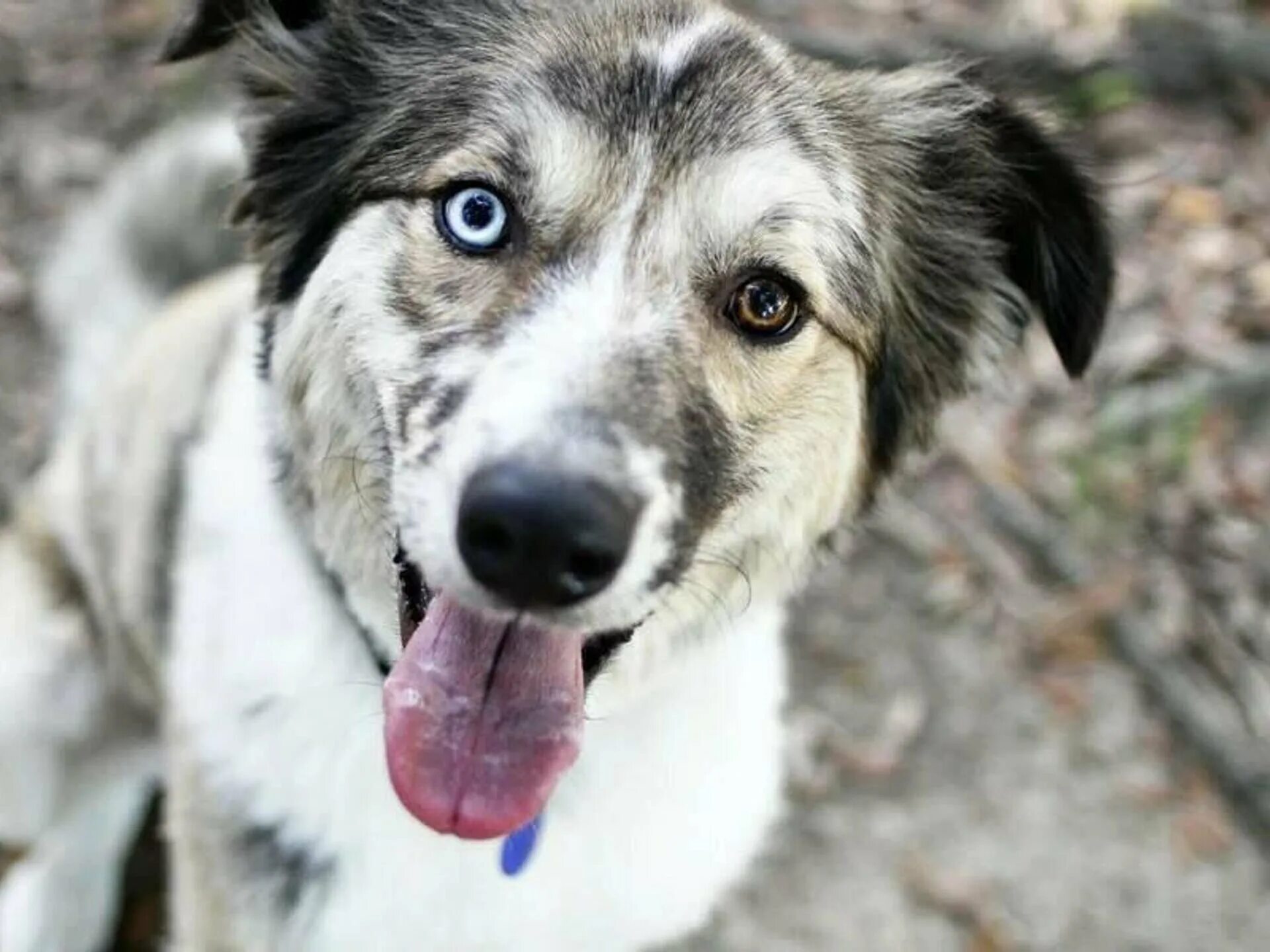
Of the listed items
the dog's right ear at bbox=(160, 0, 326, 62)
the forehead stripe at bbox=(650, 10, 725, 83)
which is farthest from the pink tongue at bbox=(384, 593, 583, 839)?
the dog's right ear at bbox=(160, 0, 326, 62)

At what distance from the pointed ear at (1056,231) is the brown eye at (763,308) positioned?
2.07 feet

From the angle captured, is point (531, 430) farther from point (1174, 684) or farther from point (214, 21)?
point (1174, 684)

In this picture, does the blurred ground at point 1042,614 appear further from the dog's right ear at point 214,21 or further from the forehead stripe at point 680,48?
the dog's right ear at point 214,21

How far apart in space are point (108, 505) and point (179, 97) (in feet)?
7.83

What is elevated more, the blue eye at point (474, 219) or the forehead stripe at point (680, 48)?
the forehead stripe at point (680, 48)

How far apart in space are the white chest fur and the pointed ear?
0.84 m

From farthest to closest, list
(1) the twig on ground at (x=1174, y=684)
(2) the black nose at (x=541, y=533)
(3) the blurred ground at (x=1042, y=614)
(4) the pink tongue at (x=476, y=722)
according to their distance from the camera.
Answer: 1. (1) the twig on ground at (x=1174, y=684)
2. (3) the blurred ground at (x=1042, y=614)
3. (4) the pink tongue at (x=476, y=722)
4. (2) the black nose at (x=541, y=533)

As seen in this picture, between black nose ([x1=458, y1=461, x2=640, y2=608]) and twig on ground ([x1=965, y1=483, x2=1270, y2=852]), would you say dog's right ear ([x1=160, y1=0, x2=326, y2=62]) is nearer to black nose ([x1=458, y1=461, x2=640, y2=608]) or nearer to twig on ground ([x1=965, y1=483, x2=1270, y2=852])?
black nose ([x1=458, y1=461, x2=640, y2=608])

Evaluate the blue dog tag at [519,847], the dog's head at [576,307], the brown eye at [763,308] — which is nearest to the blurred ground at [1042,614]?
the dog's head at [576,307]

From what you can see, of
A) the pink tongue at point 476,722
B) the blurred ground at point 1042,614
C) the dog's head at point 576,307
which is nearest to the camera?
the dog's head at point 576,307

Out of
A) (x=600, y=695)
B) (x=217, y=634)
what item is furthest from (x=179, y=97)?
(x=600, y=695)

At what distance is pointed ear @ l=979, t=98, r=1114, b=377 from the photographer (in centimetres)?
262

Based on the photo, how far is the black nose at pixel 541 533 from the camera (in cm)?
188

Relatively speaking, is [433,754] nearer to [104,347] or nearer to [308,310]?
[308,310]
